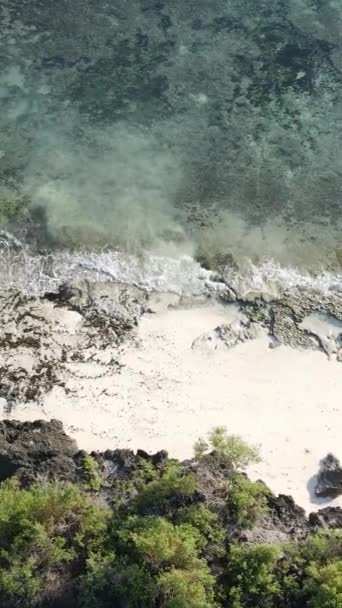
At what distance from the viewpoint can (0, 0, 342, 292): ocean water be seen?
26.8m

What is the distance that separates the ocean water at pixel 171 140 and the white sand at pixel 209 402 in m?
3.57

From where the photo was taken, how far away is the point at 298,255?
27.0 metres

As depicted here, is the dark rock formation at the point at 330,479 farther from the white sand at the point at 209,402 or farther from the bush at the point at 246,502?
the bush at the point at 246,502

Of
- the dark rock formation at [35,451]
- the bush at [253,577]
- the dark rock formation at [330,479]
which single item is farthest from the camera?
the dark rock formation at [330,479]

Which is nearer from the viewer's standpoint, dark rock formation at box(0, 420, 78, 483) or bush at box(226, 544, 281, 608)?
bush at box(226, 544, 281, 608)

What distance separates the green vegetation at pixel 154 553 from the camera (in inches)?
667

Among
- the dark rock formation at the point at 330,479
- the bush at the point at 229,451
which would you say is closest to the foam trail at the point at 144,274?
the bush at the point at 229,451

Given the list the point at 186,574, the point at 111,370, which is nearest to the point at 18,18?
the point at 111,370

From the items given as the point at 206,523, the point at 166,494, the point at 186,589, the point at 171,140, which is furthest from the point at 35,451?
the point at 171,140

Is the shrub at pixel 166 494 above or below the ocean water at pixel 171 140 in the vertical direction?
below

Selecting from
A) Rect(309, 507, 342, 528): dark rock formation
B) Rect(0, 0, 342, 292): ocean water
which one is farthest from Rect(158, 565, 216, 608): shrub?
Rect(0, 0, 342, 292): ocean water

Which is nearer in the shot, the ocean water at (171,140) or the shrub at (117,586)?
the shrub at (117,586)

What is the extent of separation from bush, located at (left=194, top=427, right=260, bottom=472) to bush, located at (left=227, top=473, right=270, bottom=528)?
0.81 meters

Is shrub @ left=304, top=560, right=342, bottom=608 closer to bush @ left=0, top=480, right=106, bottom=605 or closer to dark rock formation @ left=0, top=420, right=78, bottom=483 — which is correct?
bush @ left=0, top=480, right=106, bottom=605
